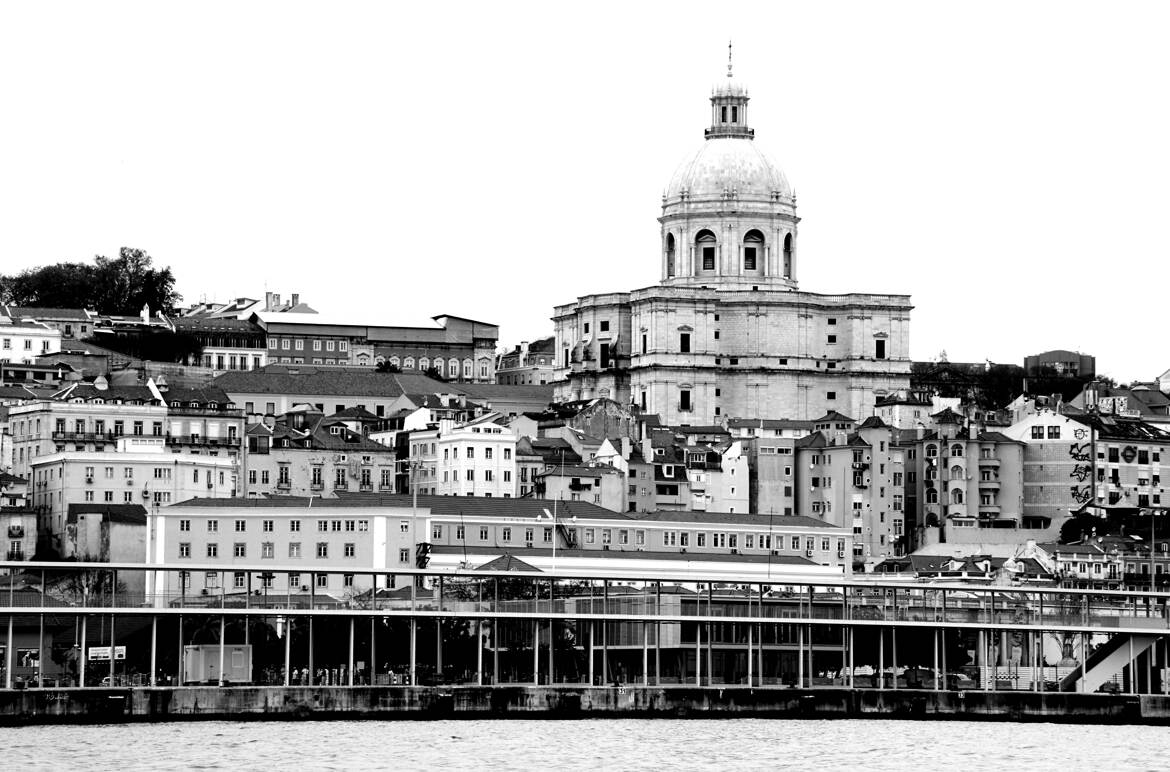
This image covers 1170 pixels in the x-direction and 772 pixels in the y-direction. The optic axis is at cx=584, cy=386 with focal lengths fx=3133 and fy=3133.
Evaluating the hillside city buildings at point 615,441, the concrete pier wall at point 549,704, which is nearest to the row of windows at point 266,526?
the hillside city buildings at point 615,441

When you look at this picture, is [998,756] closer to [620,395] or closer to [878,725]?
[878,725]

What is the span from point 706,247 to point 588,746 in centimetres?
8020

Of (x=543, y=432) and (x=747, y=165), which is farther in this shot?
(x=747, y=165)

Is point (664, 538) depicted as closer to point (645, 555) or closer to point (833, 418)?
point (645, 555)

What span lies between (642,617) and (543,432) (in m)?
56.7

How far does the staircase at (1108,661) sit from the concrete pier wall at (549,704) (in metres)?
2.17

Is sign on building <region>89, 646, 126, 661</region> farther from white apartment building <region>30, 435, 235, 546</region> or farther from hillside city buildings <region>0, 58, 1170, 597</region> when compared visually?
white apartment building <region>30, 435, 235, 546</region>

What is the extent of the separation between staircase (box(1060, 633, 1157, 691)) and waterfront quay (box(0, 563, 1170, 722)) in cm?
5

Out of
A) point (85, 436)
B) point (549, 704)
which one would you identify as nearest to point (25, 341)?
point (85, 436)

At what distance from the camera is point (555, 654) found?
251ft

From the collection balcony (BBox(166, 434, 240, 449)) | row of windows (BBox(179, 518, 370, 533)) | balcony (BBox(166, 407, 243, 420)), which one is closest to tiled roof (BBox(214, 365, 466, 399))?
balcony (BBox(166, 407, 243, 420))

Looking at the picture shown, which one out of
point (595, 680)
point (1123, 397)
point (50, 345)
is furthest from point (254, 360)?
point (595, 680)

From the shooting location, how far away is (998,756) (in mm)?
64812

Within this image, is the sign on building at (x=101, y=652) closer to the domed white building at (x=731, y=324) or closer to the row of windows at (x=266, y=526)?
the row of windows at (x=266, y=526)
